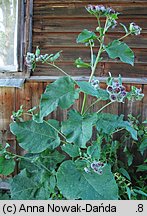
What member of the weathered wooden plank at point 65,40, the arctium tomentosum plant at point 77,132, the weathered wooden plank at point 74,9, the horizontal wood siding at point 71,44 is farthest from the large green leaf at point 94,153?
the weathered wooden plank at point 74,9

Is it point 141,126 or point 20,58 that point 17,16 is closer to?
point 20,58

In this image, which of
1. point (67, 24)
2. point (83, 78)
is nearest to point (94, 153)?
point (83, 78)

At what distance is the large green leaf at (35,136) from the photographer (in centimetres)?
140

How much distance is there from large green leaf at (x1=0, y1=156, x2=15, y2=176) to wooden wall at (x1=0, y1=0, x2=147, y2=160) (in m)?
0.69

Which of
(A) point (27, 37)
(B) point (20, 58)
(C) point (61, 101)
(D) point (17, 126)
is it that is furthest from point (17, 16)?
(C) point (61, 101)

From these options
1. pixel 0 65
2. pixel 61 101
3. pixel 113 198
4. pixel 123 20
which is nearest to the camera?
pixel 61 101

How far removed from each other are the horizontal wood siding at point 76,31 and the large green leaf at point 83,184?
A: 3.35 feet

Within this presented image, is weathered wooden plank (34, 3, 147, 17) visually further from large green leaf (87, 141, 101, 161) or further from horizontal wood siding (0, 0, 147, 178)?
large green leaf (87, 141, 101, 161)

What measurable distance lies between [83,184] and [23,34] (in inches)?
55.1

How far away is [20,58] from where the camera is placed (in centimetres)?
217

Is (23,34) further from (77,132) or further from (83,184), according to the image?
(83,184)

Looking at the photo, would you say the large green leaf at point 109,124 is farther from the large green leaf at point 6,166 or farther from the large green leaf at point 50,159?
the large green leaf at point 6,166

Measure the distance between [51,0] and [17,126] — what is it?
118 cm

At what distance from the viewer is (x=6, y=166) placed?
1.55 metres
